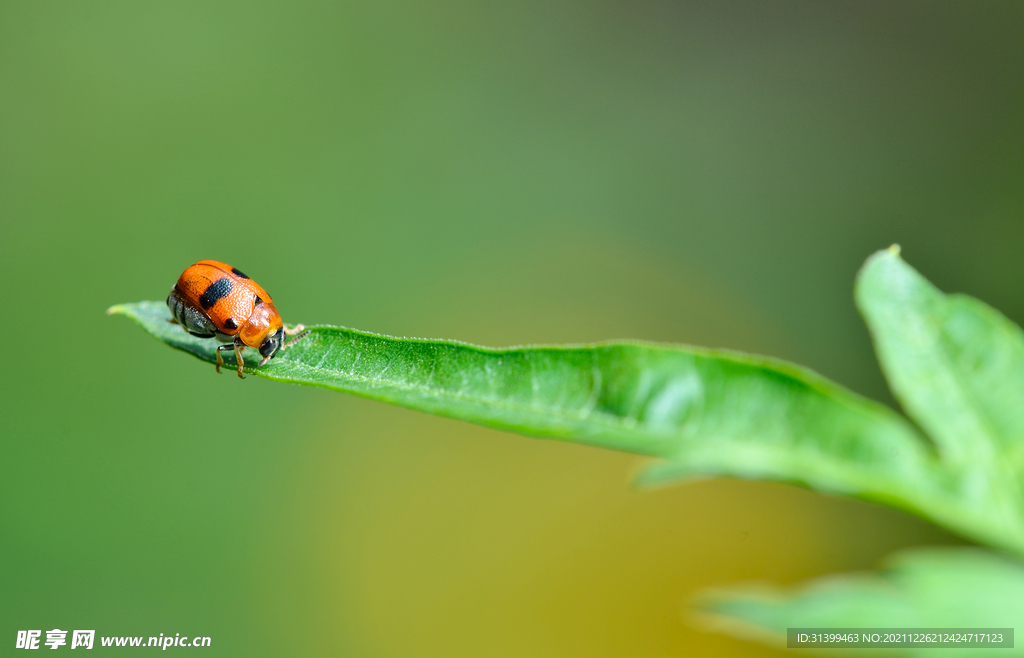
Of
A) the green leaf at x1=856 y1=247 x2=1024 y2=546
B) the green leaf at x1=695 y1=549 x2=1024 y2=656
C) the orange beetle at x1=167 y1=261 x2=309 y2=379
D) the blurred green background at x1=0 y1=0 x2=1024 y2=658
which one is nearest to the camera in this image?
the green leaf at x1=695 y1=549 x2=1024 y2=656

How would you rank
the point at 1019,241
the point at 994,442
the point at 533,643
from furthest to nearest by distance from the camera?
1. the point at 1019,241
2. the point at 533,643
3. the point at 994,442

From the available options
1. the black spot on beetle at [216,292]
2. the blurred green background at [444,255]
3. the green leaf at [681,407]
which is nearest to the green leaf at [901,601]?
the green leaf at [681,407]

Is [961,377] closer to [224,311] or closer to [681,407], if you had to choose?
[681,407]

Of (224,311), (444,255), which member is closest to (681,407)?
(224,311)

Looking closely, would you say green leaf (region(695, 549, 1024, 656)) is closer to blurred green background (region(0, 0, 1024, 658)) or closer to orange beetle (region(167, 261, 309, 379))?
orange beetle (region(167, 261, 309, 379))

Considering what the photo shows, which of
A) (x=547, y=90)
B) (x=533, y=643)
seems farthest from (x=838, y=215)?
(x=533, y=643)

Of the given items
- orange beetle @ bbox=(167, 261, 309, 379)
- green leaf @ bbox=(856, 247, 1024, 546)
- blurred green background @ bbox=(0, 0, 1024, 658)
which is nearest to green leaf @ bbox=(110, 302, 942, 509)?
green leaf @ bbox=(856, 247, 1024, 546)

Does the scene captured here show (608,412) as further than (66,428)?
No

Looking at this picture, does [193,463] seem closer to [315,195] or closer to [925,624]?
[315,195]

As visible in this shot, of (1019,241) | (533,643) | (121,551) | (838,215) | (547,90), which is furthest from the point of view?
(547,90)
